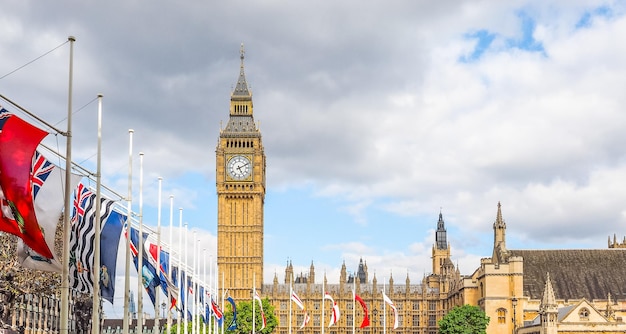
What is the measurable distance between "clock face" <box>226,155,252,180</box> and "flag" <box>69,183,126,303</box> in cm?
12073

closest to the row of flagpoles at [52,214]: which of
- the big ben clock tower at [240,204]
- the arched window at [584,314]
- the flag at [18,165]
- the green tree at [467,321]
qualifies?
the flag at [18,165]

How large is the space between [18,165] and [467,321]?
102m

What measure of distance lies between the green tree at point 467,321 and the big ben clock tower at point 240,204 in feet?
153

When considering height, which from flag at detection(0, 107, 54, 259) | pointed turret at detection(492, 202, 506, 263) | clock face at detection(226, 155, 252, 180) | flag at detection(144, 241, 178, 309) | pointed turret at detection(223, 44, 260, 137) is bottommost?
flag at detection(144, 241, 178, 309)

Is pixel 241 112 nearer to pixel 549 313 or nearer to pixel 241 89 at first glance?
pixel 241 89

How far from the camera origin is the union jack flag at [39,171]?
3216 centimetres

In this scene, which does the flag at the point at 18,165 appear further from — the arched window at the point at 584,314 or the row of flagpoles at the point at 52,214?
the arched window at the point at 584,314

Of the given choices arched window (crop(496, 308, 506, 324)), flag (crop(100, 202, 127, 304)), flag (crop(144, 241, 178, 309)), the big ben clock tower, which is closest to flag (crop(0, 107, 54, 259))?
flag (crop(100, 202, 127, 304))

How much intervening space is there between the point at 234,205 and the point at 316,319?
26.4 metres

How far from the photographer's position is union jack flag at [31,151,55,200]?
3216 cm

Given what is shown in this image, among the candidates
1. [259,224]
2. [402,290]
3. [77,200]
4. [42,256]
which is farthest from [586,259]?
[42,256]

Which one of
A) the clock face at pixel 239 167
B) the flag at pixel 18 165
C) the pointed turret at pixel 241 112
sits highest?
the pointed turret at pixel 241 112

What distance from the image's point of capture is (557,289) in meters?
132

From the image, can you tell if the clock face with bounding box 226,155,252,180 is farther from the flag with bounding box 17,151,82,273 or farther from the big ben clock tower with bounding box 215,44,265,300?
the flag with bounding box 17,151,82,273
